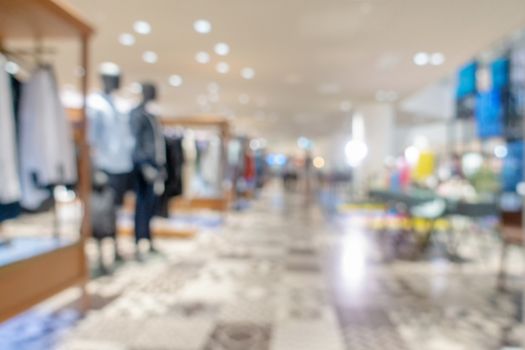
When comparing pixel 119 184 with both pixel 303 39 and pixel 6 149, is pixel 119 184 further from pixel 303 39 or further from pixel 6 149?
pixel 303 39

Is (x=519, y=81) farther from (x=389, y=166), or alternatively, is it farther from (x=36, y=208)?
(x=36, y=208)

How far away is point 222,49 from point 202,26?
4.65 ft

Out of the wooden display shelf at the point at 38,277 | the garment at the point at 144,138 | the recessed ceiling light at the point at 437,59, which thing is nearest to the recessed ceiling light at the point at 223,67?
the recessed ceiling light at the point at 437,59

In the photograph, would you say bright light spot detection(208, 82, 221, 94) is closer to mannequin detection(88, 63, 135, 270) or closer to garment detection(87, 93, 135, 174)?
mannequin detection(88, 63, 135, 270)

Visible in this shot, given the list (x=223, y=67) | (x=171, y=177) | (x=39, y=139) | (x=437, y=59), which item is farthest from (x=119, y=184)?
(x=437, y=59)

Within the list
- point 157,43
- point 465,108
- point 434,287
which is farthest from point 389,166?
point 434,287

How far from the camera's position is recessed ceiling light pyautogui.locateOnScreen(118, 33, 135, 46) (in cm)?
764

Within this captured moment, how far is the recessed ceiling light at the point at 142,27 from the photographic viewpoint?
6.93 metres

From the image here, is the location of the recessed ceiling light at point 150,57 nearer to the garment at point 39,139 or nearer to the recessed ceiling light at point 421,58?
the recessed ceiling light at point 421,58

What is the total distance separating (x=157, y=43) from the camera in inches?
318

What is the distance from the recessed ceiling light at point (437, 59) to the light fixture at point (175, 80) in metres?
5.67

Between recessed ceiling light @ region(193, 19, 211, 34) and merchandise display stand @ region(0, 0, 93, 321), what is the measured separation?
354cm

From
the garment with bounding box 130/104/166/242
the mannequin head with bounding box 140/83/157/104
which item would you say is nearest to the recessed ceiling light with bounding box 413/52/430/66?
the mannequin head with bounding box 140/83/157/104

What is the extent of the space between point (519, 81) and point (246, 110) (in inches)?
407
